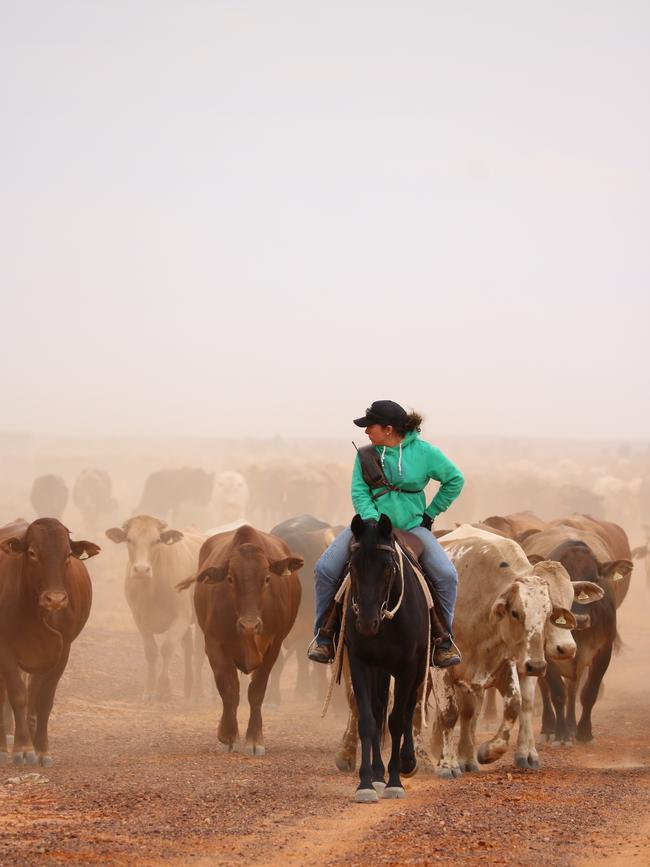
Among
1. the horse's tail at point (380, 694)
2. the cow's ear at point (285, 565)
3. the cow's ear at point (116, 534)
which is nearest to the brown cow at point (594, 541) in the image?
the cow's ear at point (285, 565)

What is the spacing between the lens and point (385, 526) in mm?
8969

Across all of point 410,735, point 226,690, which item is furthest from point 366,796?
point 226,690

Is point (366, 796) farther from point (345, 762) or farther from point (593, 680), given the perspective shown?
point (593, 680)

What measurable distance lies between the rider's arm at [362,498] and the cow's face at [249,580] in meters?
3.64

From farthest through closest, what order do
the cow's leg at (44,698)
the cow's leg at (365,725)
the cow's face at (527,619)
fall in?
A: the cow's leg at (44,698), the cow's face at (527,619), the cow's leg at (365,725)

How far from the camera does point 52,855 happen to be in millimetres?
7105

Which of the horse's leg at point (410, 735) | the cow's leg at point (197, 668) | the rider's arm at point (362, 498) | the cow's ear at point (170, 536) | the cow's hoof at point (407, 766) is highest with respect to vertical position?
the rider's arm at point (362, 498)

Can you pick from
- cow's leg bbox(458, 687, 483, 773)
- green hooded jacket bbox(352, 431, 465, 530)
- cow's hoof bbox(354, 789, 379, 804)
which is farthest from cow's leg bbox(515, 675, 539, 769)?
cow's hoof bbox(354, 789, 379, 804)

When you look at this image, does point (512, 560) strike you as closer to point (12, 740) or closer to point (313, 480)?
point (12, 740)

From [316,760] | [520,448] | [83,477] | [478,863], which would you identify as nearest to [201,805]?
[478,863]

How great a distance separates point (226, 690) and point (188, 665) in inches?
268

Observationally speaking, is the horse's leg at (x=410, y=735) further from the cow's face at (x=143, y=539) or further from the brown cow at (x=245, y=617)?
the cow's face at (x=143, y=539)

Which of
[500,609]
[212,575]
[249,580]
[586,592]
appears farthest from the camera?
[212,575]

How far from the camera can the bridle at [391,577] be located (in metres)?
8.94
